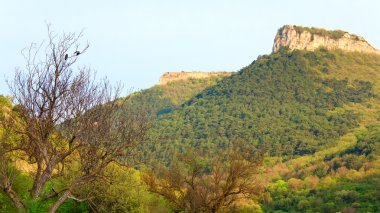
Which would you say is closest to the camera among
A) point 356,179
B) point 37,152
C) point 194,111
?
point 37,152

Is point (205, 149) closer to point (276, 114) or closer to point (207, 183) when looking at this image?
point (276, 114)

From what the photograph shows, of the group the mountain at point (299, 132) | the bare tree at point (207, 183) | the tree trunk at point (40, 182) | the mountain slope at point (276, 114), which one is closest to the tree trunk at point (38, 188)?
the tree trunk at point (40, 182)

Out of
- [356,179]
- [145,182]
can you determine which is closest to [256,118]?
[356,179]

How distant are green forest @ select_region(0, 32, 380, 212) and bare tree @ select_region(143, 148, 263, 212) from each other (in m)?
0.11

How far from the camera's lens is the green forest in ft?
84.5

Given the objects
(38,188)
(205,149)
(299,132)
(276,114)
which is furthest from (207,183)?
(276,114)

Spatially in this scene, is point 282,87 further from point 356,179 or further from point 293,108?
point 356,179

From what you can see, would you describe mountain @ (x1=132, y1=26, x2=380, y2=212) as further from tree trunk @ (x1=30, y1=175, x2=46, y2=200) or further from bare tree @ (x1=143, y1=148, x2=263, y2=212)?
Result: tree trunk @ (x1=30, y1=175, x2=46, y2=200)

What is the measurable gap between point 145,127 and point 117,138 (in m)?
2.19

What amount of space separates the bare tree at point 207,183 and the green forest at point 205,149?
4.5 inches

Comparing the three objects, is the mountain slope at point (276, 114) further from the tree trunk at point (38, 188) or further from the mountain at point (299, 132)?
the tree trunk at point (38, 188)

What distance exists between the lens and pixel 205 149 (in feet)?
447

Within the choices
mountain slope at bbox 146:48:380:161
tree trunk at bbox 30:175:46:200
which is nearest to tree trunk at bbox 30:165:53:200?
tree trunk at bbox 30:175:46:200

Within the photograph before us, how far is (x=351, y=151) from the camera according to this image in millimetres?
139625
